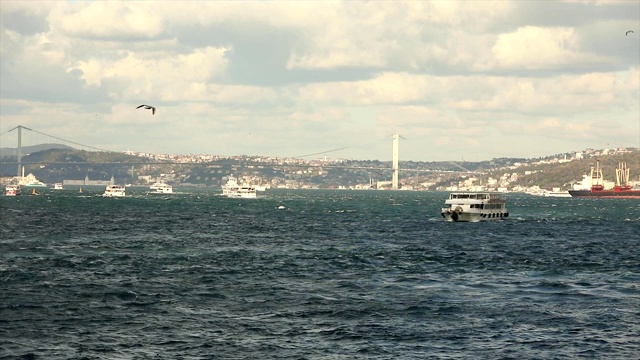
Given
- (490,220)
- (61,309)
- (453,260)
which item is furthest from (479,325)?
(490,220)

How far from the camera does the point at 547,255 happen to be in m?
94.1

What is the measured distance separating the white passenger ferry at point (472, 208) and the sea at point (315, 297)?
138 ft

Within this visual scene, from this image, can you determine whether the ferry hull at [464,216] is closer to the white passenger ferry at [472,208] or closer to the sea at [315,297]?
the white passenger ferry at [472,208]

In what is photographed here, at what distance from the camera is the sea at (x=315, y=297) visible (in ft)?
148

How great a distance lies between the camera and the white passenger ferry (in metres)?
158

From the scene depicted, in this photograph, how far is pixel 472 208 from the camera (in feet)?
526

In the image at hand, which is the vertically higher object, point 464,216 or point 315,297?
point 464,216

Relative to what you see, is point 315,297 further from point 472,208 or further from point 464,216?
point 472,208

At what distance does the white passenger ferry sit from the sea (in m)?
42.0

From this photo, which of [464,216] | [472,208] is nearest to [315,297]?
[464,216]

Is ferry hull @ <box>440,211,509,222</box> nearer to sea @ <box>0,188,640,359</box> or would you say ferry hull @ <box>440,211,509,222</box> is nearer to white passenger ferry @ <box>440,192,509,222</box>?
white passenger ferry @ <box>440,192,509,222</box>

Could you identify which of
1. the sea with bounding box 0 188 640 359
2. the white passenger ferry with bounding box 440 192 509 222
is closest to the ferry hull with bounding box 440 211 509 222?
the white passenger ferry with bounding box 440 192 509 222

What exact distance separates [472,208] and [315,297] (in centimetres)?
10289

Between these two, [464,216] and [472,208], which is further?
[472,208]
